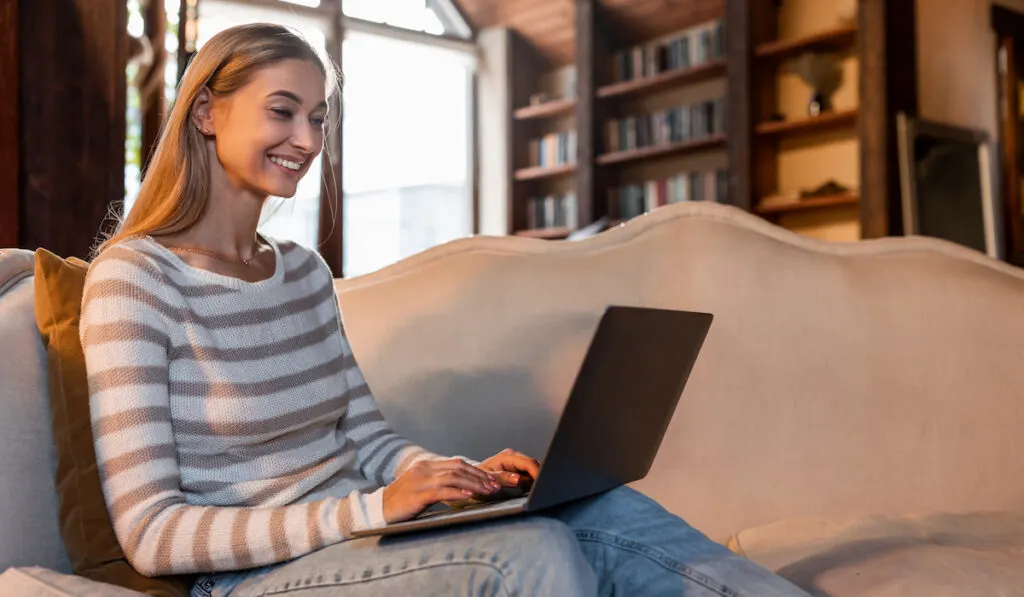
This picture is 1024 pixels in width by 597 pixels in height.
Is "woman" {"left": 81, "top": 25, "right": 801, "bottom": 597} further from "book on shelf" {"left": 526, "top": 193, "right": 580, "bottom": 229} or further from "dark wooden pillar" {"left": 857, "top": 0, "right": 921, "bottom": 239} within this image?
"book on shelf" {"left": 526, "top": 193, "right": 580, "bottom": 229}

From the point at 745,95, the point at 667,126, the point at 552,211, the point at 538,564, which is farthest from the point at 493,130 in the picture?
the point at 538,564

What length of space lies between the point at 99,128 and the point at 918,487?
1.62 m

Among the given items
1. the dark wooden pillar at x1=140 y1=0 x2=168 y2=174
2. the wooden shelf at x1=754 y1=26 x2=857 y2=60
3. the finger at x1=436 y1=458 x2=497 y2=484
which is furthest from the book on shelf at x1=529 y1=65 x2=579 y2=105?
the finger at x1=436 y1=458 x2=497 y2=484

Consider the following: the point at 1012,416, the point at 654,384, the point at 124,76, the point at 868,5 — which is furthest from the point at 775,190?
the point at 654,384

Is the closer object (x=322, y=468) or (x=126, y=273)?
(x=126, y=273)

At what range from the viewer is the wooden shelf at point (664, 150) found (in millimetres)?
5375

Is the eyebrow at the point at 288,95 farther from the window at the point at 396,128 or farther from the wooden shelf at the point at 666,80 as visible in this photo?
the window at the point at 396,128

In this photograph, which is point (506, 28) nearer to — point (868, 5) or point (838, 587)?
point (868, 5)

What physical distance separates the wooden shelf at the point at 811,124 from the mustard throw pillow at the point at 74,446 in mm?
4062

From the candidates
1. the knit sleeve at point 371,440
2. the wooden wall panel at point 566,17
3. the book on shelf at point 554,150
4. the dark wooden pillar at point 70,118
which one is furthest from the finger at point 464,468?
the book on shelf at point 554,150

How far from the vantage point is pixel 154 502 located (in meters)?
0.99

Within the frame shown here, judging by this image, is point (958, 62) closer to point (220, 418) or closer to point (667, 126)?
point (667, 126)

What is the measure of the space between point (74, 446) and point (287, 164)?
15.6 inches

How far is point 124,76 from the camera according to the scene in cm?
192
